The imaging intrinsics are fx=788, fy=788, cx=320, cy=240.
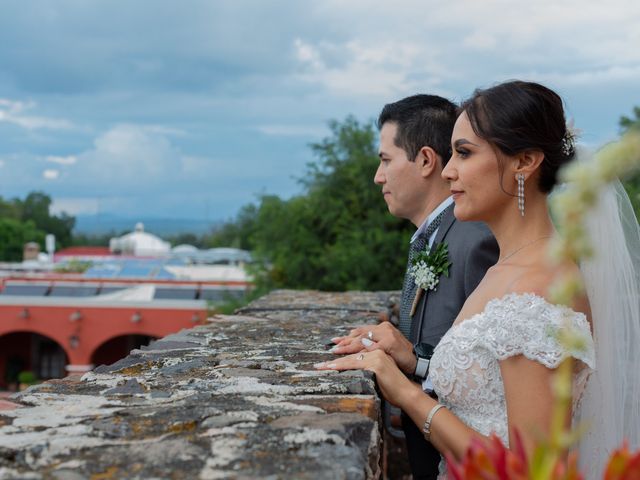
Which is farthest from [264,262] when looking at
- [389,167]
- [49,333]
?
[389,167]

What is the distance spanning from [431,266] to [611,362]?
0.81 metres

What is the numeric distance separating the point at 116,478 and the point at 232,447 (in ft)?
0.80

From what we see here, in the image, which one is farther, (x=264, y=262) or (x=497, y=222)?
(x=264, y=262)

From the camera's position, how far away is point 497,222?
7.75 feet

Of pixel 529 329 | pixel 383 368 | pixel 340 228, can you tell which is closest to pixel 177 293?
pixel 340 228

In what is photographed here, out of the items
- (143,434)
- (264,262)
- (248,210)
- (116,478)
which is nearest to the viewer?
(116,478)

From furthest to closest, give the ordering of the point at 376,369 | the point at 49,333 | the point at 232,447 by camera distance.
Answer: the point at 49,333 → the point at 376,369 → the point at 232,447

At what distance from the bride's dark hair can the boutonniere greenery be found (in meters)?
0.71

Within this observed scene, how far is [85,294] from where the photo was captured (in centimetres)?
2372

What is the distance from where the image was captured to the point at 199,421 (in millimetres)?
1738

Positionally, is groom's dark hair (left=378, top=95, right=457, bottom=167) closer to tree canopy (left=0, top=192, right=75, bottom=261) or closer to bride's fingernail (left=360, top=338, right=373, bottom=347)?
bride's fingernail (left=360, top=338, right=373, bottom=347)

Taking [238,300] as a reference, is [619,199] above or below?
above

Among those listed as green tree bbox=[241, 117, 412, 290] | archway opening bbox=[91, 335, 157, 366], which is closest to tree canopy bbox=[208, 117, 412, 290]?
green tree bbox=[241, 117, 412, 290]

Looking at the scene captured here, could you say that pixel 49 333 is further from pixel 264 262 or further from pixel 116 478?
pixel 116 478
